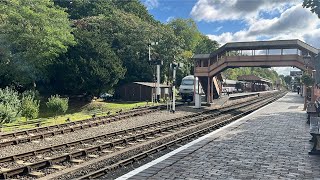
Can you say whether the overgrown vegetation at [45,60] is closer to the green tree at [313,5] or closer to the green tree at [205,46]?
the green tree at [313,5]

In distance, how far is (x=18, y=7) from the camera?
29031 millimetres

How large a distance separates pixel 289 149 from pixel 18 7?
93.4 ft

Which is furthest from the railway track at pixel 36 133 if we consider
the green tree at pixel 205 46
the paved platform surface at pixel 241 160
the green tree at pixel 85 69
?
the green tree at pixel 205 46

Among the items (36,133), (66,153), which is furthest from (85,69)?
(66,153)

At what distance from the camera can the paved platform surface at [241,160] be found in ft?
23.0

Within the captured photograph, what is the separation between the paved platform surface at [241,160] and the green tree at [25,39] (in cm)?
2201

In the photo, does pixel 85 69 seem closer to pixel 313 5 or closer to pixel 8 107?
pixel 8 107

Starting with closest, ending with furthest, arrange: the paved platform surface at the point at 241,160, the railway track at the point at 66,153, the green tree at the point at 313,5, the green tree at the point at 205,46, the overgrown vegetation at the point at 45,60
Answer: the paved platform surface at the point at 241,160
the railway track at the point at 66,153
the green tree at the point at 313,5
the overgrown vegetation at the point at 45,60
the green tree at the point at 205,46

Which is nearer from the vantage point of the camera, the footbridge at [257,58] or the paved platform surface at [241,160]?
the paved platform surface at [241,160]

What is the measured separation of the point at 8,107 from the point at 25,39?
12.5 metres

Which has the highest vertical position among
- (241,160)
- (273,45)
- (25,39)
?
(25,39)

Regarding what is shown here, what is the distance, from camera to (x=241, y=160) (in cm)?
833

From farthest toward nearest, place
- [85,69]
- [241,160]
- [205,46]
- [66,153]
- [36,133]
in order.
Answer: [205,46], [85,69], [36,133], [66,153], [241,160]

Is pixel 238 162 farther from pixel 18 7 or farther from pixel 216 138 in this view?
pixel 18 7
